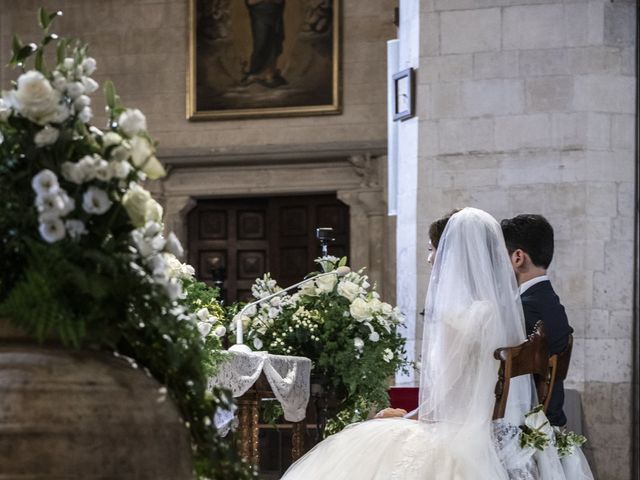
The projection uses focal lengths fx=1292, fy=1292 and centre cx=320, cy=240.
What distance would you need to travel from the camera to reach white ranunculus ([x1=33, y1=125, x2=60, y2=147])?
6.44ft

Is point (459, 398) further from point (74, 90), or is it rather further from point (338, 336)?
point (74, 90)

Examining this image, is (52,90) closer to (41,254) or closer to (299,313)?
(41,254)

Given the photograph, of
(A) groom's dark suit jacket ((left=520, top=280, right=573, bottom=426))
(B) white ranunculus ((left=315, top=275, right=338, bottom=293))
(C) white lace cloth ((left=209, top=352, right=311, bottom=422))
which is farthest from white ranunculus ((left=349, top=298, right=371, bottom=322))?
(A) groom's dark suit jacket ((left=520, top=280, right=573, bottom=426))

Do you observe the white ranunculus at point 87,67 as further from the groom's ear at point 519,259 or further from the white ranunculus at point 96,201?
the groom's ear at point 519,259

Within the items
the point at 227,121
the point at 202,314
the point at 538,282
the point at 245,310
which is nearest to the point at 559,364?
the point at 538,282

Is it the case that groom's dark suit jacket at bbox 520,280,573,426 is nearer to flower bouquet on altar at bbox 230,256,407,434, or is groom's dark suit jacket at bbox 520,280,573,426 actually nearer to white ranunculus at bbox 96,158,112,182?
flower bouquet on altar at bbox 230,256,407,434

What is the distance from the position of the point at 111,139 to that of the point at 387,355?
402 cm

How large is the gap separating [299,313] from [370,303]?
327 mm

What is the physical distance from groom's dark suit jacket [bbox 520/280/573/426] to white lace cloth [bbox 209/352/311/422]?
1167 millimetres

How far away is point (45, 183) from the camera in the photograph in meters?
1.89

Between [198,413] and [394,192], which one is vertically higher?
[394,192]

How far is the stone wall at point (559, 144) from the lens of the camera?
316 inches

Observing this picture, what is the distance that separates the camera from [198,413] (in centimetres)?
208

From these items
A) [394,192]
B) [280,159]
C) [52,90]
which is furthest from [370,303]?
[280,159]
